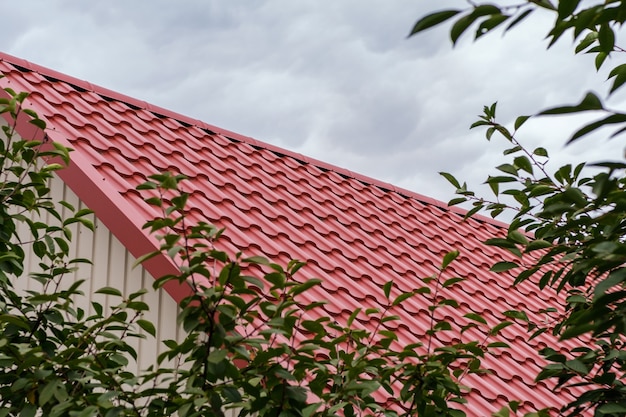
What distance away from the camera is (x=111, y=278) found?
5500 mm

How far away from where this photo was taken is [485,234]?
981cm

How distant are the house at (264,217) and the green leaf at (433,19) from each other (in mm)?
3266

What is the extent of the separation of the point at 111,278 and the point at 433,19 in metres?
3.88

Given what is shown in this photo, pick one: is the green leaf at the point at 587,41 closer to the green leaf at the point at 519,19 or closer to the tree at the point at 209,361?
the tree at the point at 209,361

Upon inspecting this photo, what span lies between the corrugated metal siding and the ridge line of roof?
7.30 ft

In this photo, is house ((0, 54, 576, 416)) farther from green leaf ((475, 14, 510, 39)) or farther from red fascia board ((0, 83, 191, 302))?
green leaf ((475, 14, 510, 39))

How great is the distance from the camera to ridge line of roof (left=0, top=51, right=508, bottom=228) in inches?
289

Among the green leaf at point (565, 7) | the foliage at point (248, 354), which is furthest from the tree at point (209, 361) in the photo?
the green leaf at point (565, 7)

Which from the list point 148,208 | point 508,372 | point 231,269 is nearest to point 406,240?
point 508,372

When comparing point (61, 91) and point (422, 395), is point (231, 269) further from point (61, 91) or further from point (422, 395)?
point (61, 91)

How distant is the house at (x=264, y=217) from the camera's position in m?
5.52

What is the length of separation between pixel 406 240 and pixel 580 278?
4072 mm

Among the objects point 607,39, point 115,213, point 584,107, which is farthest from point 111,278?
A: point 584,107

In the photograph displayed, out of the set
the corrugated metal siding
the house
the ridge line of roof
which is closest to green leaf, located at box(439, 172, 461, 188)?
the house
